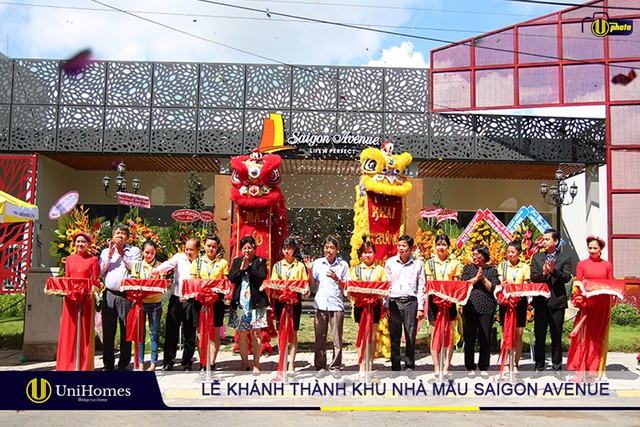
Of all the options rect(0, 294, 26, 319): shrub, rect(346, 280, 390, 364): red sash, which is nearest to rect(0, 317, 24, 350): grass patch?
rect(0, 294, 26, 319): shrub

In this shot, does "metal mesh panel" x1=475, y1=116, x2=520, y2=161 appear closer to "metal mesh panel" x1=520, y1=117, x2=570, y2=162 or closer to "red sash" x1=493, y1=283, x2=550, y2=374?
"metal mesh panel" x1=520, y1=117, x2=570, y2=162

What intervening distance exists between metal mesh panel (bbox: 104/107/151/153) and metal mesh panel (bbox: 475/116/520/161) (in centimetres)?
1012

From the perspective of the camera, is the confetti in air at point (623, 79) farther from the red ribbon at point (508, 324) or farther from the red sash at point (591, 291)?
the red ribbon at point (508, 324)

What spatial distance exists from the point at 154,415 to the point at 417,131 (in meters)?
13.7

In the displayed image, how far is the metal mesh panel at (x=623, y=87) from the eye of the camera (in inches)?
639

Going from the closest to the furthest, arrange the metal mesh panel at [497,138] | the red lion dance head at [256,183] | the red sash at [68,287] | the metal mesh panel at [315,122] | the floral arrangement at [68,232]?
the red sash at [68,287] < the floral arrangement at [68,232] < the red lion dance head at [256,183] < the metal mesh panel at [315,122] < the metal mesh panel at [497,138]

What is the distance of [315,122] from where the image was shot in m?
17.0

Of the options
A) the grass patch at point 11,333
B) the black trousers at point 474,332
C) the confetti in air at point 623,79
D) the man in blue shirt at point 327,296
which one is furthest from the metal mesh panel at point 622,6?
the grass patch at point 11,333

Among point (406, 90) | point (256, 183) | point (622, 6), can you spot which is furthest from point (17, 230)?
point (622, 6)

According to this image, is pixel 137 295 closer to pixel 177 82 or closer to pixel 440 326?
pixel 440 326

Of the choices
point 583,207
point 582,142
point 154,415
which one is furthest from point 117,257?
point 583,207

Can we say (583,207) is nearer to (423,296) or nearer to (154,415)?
(423,296)

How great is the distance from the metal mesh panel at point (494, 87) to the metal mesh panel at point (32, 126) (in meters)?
12.8

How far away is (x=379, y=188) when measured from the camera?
26.7 feet
